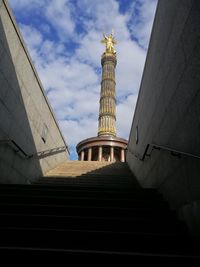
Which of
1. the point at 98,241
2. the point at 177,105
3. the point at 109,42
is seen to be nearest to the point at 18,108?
the point at 177,105

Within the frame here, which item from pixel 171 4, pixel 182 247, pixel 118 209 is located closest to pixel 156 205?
pixel 118 209

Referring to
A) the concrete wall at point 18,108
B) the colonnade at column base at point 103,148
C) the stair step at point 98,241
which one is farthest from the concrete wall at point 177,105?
the colonnade at column base at point 103,148

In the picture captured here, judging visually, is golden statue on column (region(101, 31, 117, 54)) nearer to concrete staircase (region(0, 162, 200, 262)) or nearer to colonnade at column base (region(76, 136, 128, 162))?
colonnade at column base (region(76, 136, 128, 162))

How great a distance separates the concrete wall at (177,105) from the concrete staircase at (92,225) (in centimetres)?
37

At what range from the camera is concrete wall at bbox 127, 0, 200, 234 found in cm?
349

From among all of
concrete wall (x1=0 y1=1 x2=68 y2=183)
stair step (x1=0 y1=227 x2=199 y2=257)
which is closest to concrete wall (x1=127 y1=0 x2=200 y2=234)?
stair step (x1=0 y1=227 x2=199 y2=257)

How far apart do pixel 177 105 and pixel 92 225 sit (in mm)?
2439

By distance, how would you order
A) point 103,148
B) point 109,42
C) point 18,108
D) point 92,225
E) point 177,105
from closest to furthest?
point 92,225 → point 177,105 → point 18,108 → point 103,148 → point 109,42

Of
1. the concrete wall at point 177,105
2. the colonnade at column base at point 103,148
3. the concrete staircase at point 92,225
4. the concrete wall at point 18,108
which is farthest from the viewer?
the colonnade at column base at point 103,148

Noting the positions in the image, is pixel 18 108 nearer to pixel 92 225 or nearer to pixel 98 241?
pixel 92 225

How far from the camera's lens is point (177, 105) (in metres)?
4.35

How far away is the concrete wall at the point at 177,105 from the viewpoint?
11.5 ft

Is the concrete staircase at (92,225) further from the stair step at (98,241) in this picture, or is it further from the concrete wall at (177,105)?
the concrete wall at (177,105)

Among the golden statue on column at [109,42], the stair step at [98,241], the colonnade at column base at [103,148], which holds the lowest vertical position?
the stair step at [98,241]
